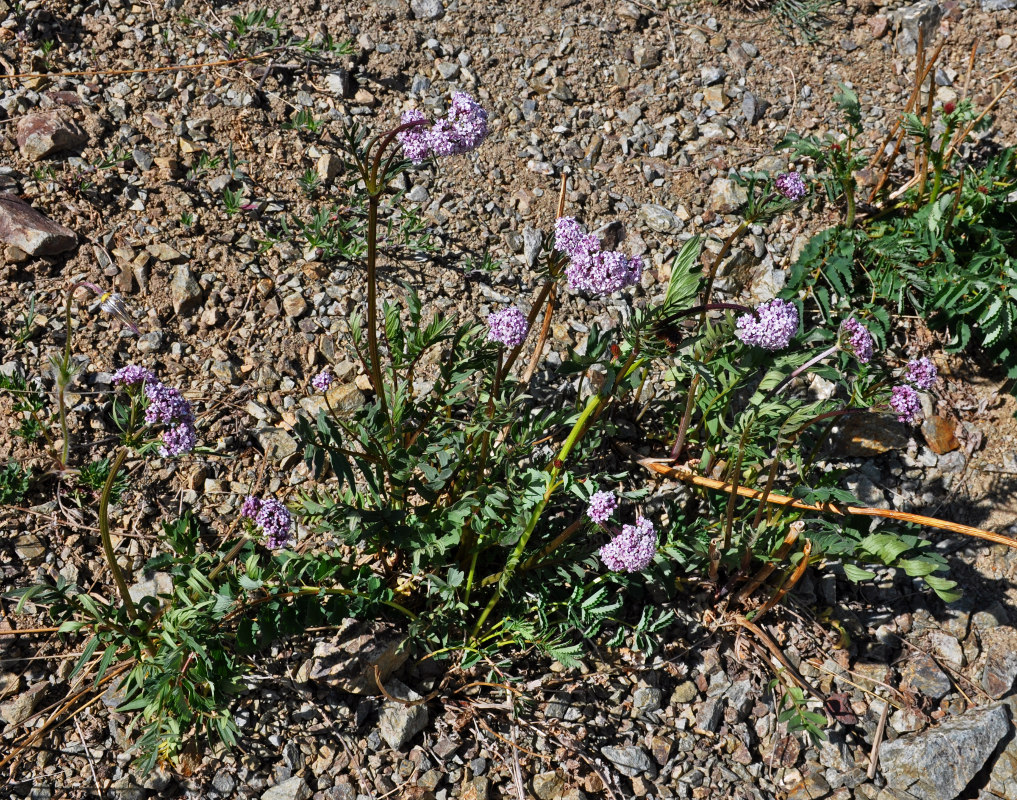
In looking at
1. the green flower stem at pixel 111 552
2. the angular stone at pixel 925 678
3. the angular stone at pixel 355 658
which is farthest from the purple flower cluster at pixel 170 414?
the angular stone at pixel 925 678

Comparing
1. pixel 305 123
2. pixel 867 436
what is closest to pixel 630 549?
pixel 867 436

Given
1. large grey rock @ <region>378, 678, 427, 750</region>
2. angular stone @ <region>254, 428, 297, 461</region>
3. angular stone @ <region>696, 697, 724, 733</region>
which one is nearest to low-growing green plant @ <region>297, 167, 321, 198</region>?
angular stone @ <region>254, 428, 297, 461</region>

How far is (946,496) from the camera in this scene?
12.7 ft

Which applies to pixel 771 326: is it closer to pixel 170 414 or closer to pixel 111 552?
pixel 170 414

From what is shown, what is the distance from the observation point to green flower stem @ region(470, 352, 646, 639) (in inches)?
103

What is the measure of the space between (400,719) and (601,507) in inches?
41.1

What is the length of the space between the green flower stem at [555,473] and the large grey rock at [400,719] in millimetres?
305

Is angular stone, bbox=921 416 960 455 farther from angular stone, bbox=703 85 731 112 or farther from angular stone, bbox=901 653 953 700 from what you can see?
angular stone, bbox=703 85 731 112

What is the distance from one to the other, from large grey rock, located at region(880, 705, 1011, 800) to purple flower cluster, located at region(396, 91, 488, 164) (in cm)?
264

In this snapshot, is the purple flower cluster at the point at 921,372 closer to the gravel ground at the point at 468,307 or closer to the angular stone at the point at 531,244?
the gravel ground at the point at 468,307

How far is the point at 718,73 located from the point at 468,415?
271 cm

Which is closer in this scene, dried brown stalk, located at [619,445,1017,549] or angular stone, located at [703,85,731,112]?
dried brown stalk, located at [619,445,1017,549]

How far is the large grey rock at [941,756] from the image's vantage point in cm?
313

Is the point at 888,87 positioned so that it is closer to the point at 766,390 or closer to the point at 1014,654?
the point at 766,390
